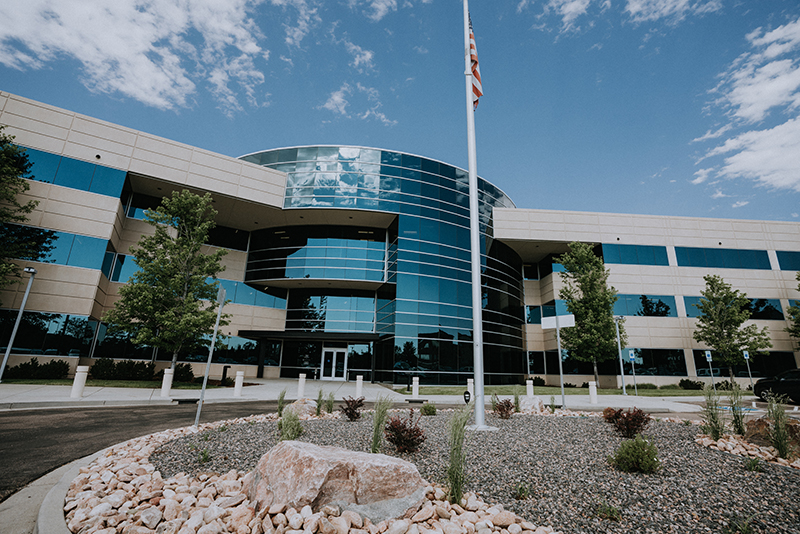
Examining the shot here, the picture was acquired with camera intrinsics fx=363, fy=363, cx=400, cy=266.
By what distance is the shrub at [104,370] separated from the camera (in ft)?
63.3

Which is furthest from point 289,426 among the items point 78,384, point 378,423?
point 78,384

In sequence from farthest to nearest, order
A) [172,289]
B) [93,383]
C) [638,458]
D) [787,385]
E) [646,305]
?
[646,305]
[172,289]
[93,383]
[787,385]
[638,458]

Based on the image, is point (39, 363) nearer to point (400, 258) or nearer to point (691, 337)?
point (400, 258)

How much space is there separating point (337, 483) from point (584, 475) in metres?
3.29

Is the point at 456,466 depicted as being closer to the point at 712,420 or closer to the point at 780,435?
the point at 780,435

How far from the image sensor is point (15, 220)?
1955 centimetres

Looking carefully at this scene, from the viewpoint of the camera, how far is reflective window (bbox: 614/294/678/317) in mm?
30906

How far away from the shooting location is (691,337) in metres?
30.5

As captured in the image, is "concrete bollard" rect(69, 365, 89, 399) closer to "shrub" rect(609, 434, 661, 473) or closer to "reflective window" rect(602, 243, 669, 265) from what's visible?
"shrub" rect(609, 434, 661, 473)

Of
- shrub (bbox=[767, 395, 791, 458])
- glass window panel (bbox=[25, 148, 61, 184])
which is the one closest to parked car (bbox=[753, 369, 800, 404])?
shrub (bbox=[767, 395, 791, 458])

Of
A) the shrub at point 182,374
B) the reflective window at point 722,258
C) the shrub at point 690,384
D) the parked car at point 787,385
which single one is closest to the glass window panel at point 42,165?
the shrub at point 182,374

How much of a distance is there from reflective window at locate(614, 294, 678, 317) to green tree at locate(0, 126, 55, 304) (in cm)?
4017

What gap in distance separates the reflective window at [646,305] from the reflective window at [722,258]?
3.94 m

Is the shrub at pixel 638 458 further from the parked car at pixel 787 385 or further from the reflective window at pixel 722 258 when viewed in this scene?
the reflective window at pixel 722 258
